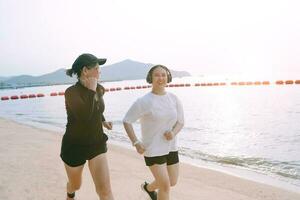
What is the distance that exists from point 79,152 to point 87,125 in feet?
1.11

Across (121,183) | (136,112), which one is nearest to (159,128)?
(136,112)

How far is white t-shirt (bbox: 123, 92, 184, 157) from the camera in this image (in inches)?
190

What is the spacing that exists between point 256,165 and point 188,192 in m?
4.73

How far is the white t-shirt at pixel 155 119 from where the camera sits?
15.8 ft

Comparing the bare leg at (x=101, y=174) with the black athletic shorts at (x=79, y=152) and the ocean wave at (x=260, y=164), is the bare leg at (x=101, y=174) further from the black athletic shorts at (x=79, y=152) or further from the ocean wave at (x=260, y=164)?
the ocean wave at (x=260, y=164)

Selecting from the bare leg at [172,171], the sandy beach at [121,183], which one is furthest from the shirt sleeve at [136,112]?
the sandy beach at [121,183]

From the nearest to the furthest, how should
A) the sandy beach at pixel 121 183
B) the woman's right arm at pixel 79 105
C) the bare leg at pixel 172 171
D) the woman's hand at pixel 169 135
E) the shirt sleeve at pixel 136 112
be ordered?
the woman's right arm at pixel 79 105 < the woman's hand at pixel 169 135 < the shirt sleeve at pixel 136 112 < the bare leg at pixel 172 171 < the sandy beach at pixel 121 183

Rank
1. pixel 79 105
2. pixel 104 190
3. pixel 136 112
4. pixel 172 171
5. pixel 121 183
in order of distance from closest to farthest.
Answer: pixel 79 105 → pixel 104 190 → pixel 136 112 → pixel 172 171 → pixel 121 183

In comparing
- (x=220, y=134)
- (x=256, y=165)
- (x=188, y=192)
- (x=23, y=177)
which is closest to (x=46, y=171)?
(x=23, y=177)

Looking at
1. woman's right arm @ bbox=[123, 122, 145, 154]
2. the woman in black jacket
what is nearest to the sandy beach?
woman's right arm @ bbox=[123, 122, 145, 154]

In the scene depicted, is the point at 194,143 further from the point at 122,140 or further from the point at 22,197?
the point at 22,197

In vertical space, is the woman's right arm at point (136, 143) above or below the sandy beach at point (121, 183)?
above

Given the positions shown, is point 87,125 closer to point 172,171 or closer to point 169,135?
point 169,135

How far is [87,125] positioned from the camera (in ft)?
15.0
